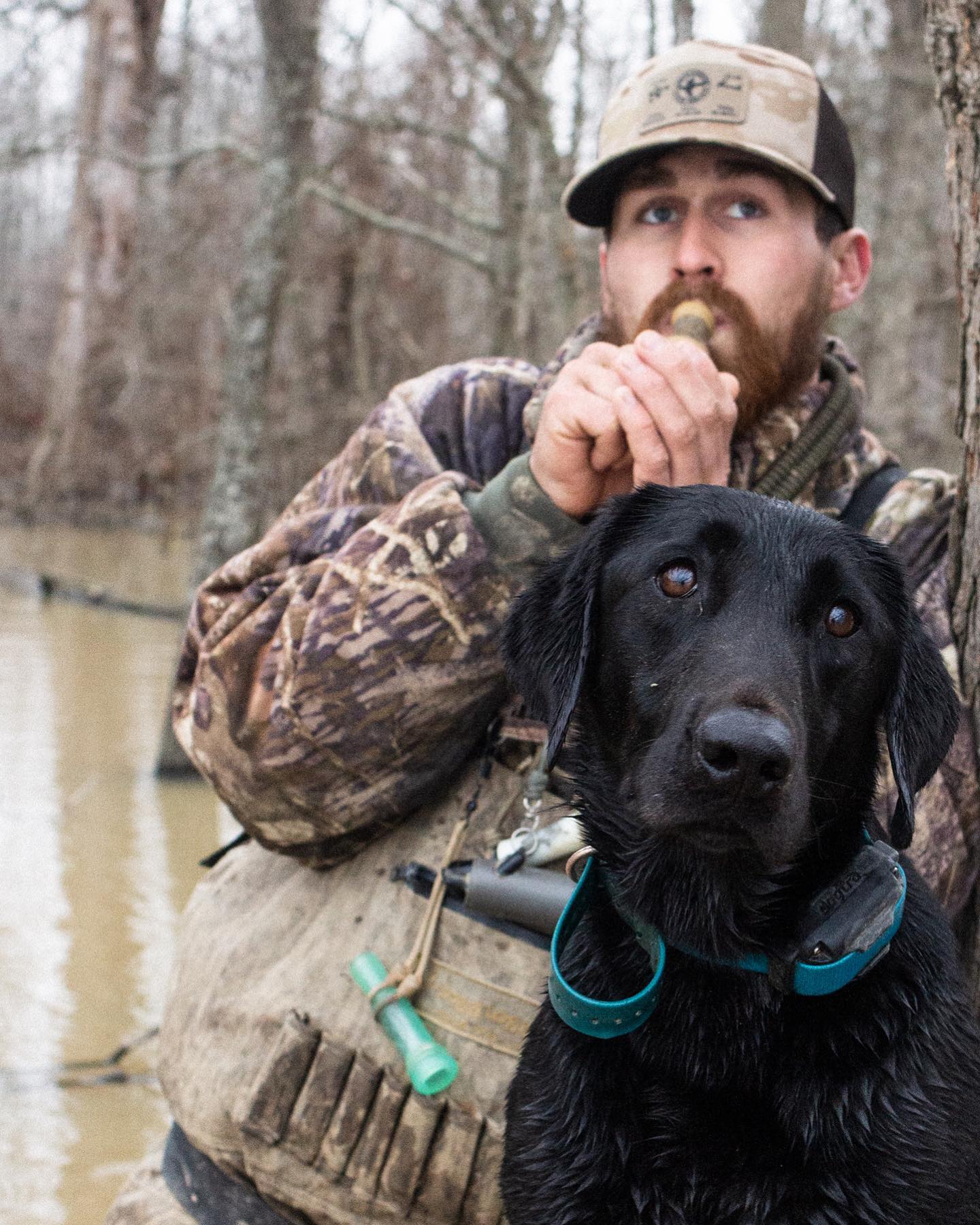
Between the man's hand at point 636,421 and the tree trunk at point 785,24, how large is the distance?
6.44 metres

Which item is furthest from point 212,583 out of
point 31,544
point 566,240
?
point 31,544

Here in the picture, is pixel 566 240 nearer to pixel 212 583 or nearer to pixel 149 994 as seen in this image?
pixel 149 994

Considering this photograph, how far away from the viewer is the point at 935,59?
2.65 metres

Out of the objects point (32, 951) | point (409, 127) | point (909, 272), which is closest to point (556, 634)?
point (32, 951)

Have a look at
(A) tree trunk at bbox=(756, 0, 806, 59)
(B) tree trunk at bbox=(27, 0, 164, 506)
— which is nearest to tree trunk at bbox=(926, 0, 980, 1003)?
(A) tree trunk at bbox=(756, 0, 806, 59)

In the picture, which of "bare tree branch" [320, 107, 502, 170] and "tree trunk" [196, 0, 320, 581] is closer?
"tree trunk" [196, 0, 320, 581]

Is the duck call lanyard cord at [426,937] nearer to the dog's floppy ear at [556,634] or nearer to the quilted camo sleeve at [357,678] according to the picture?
the quilted camo sleeve at [357,678]

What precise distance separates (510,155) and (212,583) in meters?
7.84

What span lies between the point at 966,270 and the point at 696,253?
1.93ft

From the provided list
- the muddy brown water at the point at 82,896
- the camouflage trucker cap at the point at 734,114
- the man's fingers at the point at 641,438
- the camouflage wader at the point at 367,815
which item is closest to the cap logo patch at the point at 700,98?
the camouflage trucker cap at the point at 734,114

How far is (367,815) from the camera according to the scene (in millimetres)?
2697

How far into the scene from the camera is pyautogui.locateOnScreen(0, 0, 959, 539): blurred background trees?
836 cm

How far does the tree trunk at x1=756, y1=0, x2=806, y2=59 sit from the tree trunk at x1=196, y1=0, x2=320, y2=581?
2.78 meters

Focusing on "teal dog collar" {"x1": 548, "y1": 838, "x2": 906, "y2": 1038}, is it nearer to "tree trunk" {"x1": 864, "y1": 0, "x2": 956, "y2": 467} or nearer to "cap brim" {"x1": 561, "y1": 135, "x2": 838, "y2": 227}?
"cap brim" {"x1": 561, "y1": 135, "x2": 838, "y2": 227}
